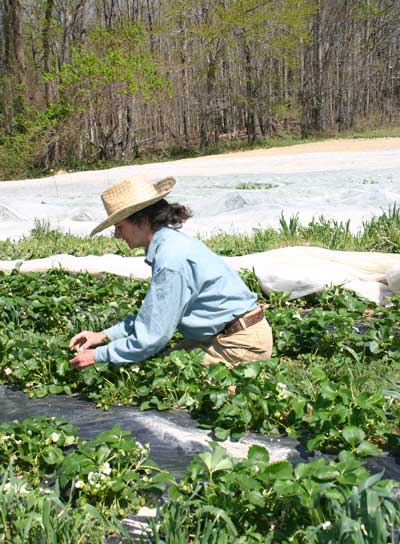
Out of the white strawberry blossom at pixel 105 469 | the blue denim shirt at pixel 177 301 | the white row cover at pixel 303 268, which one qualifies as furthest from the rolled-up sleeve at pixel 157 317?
the white row cover at pixel 303 268

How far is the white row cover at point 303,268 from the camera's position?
15.3 feet

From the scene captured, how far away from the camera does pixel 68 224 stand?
8.02 metres

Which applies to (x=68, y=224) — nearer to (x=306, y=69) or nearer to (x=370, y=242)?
(x=370, y=242)

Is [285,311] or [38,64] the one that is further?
[38,64]

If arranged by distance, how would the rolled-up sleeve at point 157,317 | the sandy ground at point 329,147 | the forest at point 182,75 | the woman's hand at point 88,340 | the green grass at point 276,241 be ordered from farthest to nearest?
the forest at point 182,75, the sandy ground at point 329,147, the green grass at point 276,241, the woman's hand at point 88,340, the rolled-up sleeve at point 157,317

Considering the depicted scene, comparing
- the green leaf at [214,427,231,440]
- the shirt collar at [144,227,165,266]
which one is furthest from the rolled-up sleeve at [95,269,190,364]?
the green leaf at [214,427,231,440]

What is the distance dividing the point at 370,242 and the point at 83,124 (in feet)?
58.9

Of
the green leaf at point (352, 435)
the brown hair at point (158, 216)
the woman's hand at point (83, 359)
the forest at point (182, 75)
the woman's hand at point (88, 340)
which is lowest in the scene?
the green leaf at point (352, 435)

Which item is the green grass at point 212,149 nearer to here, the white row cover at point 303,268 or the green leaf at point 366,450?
the white row cover at point 303,268

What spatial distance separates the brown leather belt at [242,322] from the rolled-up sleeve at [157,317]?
14.0 inches

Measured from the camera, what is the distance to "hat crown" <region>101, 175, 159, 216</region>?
2.97 m

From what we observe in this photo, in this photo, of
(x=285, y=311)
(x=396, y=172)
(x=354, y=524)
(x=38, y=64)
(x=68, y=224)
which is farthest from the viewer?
(x=38, y=64)

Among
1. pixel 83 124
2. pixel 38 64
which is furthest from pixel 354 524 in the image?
pixel 38 64

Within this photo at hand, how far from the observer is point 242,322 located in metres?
3.20
